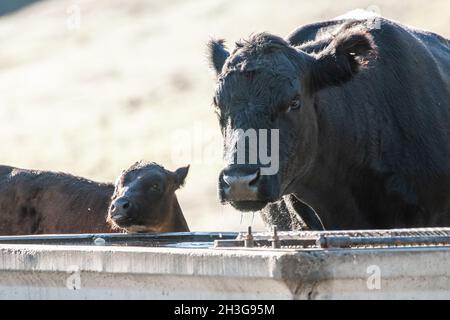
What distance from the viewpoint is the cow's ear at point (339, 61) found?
10742mm

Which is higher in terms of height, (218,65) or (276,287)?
(218,65)

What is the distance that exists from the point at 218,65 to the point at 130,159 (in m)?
27.3

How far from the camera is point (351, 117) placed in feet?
37.0

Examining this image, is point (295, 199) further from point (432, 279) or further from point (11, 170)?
point (11, 170)

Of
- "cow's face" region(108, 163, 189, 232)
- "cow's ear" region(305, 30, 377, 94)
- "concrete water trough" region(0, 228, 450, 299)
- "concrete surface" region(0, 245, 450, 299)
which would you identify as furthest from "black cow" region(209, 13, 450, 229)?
"cow's face" region(108, 163, 189, 232)

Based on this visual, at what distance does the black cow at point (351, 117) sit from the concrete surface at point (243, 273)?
1567 mm

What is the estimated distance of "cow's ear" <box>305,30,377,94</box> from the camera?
10.7 metres

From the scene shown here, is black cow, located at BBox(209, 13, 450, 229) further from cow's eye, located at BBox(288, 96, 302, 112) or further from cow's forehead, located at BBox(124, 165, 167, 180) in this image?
cow's forehead, located at BBox(124, 165, 167, 180)

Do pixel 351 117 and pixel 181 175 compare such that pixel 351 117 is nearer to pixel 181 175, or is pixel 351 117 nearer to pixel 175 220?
pixel 175 220

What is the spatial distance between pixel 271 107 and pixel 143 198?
4.68m

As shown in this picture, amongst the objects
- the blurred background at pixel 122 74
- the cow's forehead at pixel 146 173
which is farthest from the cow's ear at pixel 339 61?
the blurred background at pixel 122 74

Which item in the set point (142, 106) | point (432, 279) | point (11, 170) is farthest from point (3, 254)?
point (142, 106)

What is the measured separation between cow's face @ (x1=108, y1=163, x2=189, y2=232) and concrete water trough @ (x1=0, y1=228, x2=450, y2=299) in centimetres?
466

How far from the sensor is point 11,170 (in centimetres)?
1645
